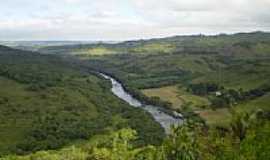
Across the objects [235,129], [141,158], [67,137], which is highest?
[235,129]

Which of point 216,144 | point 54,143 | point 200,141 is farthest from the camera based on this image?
point 54,143

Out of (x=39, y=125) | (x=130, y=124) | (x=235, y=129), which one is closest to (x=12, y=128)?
(x=39, y=125)

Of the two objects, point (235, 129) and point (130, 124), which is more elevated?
point (235, 129)

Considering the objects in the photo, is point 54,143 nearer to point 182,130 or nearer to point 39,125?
point 39,125

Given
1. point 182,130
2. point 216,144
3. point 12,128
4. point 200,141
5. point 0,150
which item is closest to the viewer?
point 216,144

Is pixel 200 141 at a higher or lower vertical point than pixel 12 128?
higher

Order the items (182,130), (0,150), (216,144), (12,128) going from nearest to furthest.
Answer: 1. (216,144)
2. (182,130)
3. (0,150)
4. (12,128)

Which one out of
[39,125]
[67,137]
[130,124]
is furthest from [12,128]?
[130,124]

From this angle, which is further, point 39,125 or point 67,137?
point 39,125

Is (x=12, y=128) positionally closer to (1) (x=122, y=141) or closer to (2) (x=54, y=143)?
(2) (x=54, y=143)
